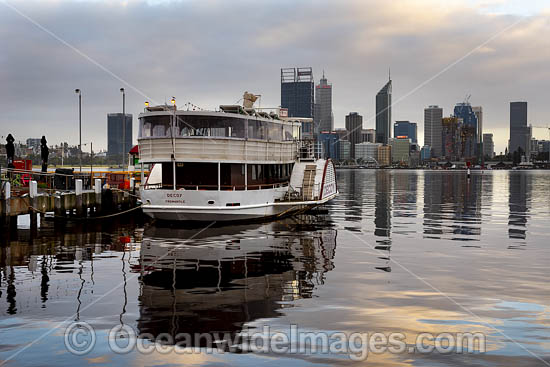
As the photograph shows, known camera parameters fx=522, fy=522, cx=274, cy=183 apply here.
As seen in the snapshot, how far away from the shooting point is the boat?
3000cm

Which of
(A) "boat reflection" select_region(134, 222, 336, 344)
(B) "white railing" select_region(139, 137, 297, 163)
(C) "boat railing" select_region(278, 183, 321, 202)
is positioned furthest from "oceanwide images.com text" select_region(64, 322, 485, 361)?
(C) "boat railing" select_region(278, 183, 321, 202)

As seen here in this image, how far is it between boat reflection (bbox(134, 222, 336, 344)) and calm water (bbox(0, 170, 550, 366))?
52mm

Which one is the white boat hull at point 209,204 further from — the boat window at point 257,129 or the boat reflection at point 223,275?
the boat window at point 257,129

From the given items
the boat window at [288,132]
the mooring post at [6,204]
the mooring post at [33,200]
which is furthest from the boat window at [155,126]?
the boat window at [288,132]

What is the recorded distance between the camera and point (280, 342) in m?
11.4

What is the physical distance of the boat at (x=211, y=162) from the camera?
30000 mm

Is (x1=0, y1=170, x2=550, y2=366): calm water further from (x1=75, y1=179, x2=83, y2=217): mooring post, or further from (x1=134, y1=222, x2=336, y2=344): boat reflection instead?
(x1=75, y1=179, x2=83, y2=217): mooring post

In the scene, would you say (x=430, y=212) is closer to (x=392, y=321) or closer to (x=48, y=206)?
(x=48, y=206)

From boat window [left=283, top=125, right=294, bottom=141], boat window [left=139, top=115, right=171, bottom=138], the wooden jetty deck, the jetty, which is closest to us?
the wooden jetty deck

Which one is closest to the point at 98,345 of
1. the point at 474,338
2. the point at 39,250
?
the point at 474,338

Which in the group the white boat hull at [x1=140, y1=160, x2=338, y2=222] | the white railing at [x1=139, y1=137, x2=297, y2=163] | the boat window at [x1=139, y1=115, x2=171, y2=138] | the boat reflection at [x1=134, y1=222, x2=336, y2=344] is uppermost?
the boat window at [x1=139, y1=115, x2=171, y2=138]

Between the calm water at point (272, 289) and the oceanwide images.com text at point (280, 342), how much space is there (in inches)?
7.2

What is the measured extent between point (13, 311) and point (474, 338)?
11.3 m

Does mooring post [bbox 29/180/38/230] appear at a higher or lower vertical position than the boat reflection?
higher
